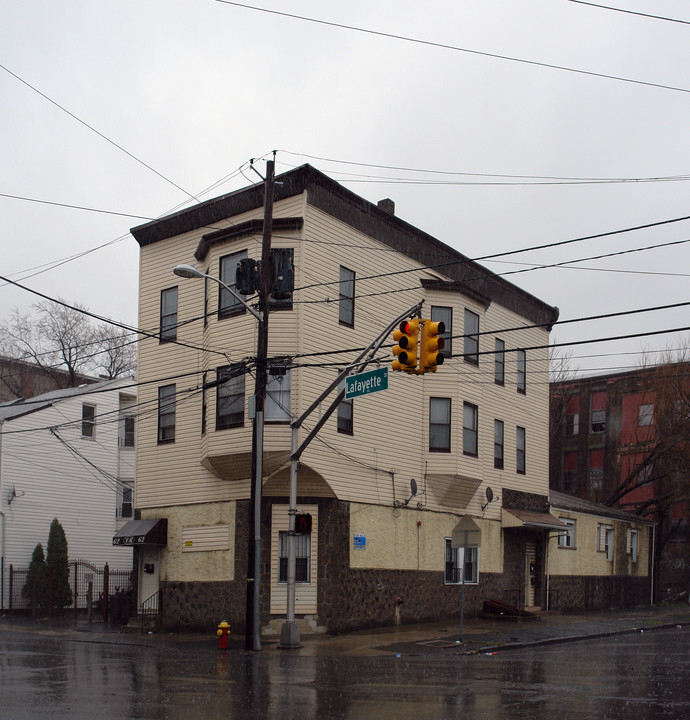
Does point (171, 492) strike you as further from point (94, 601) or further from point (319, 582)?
point (94, 601)

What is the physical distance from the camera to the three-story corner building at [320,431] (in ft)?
80.7

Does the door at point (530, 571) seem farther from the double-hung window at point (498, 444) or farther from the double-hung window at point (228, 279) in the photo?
the double-hung window at point (228, 279)

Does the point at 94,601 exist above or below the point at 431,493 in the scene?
below

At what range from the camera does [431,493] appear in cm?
2884

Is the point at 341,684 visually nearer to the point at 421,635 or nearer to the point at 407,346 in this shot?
the point at 407,346

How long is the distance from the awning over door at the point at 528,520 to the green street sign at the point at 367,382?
14.2m

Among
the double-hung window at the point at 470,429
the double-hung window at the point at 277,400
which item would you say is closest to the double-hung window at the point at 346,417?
the double-hung window at the point at 277,400

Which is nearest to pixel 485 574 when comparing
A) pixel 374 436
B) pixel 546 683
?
pixel 374 436

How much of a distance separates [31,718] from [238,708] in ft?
8.42

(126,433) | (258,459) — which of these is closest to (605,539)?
(126,433)

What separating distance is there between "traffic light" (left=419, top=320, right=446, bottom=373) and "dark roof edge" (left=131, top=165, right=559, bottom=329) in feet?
22.3

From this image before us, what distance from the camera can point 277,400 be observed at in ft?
80.6

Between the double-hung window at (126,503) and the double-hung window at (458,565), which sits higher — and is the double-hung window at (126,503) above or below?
above

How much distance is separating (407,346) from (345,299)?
969 cm
